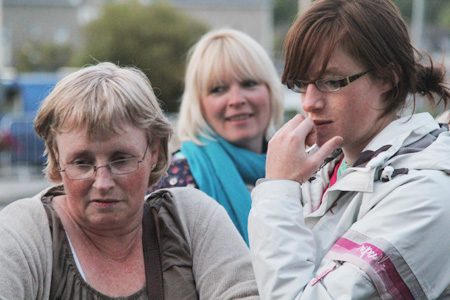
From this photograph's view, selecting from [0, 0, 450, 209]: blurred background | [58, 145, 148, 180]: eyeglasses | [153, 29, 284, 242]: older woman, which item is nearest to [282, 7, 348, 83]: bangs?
[0, 0, 450, 209]: blurred background

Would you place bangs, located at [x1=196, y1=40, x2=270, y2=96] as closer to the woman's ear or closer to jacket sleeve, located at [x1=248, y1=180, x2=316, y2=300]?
the woman's ear

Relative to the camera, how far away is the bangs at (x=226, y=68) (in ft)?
13.4

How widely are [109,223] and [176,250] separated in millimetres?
253

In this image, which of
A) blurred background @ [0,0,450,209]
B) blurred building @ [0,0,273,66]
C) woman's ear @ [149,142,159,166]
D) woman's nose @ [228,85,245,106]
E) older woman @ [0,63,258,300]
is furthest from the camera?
blurred building @ [0,0,273,66]

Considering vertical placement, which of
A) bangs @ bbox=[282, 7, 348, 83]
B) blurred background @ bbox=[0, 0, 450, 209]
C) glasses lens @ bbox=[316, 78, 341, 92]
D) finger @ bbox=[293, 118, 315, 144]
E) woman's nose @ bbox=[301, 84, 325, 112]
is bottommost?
blurred background @ bbox=[0, 0, 450, 209]

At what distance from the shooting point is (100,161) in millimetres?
2164

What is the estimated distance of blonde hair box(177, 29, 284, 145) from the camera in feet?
13.4

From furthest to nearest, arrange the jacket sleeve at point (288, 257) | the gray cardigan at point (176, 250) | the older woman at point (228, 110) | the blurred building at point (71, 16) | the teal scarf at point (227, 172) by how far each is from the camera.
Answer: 1. the blurred building at point (71, 16)
2. the older woman at point (228, 110)
3. the teal scarf at point (227, 172)
4. the gray cardigan at point (176, 250)
5. the jacket sleeve at point (288, 257)

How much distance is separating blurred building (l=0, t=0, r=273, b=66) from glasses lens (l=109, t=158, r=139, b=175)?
45988 millimetres

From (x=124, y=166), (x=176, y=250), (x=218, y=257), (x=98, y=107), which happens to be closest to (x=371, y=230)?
(x=218, y=257)

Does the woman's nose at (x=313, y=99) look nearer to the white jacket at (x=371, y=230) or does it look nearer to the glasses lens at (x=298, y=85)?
the glasses lens at (x=298, y=85)

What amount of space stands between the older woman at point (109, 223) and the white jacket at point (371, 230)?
→ 268 mm

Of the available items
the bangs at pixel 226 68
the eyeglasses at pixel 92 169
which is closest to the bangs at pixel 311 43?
the eyeglasses at pixel 92 169

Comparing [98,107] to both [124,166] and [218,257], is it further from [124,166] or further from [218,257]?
[218,257]
